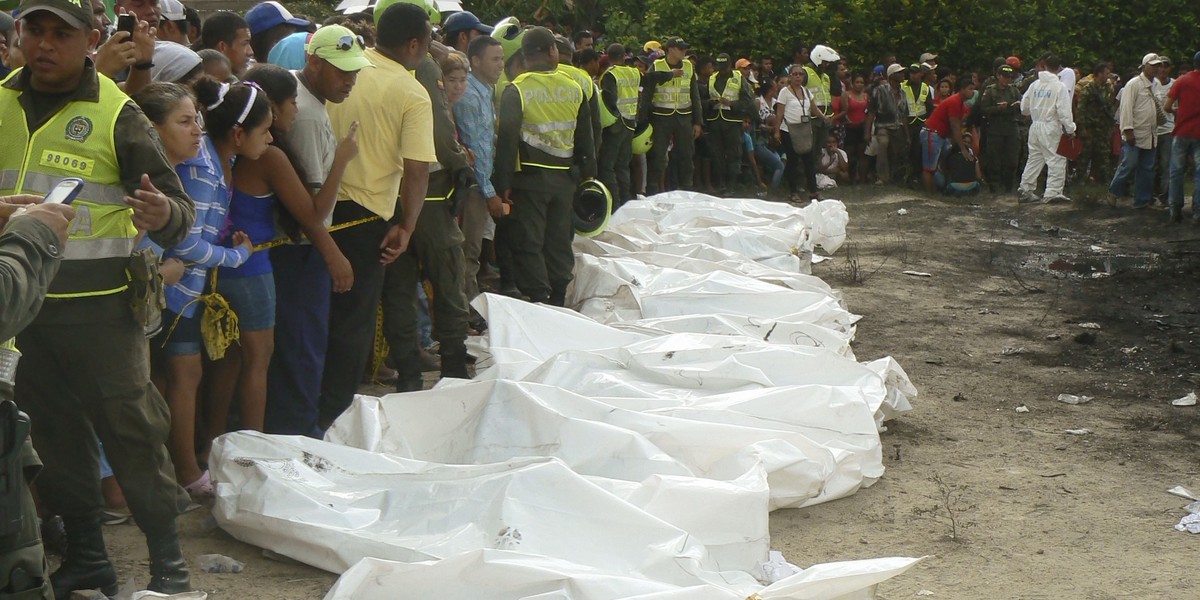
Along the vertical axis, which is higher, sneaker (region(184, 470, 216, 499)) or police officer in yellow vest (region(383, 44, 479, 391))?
police officer in yellow vest (region(383, 44, 479, 391))

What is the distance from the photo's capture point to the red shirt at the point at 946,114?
56.1ft

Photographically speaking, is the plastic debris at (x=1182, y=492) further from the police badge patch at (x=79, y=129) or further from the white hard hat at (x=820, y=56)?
the white hard hat at (x=820, y=56)

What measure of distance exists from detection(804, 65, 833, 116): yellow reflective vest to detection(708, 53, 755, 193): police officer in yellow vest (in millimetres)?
1179

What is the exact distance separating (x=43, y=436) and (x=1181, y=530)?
13.2 feet

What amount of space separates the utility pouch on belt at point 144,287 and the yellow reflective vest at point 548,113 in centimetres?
435

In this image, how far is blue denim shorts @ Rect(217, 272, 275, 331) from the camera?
4.72 metres

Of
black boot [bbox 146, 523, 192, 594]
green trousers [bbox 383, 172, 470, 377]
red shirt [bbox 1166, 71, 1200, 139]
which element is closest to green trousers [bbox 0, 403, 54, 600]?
black boot [bbox 146, 523, 192, 594]

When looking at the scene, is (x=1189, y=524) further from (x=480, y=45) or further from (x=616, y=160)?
(x=616, y=160)

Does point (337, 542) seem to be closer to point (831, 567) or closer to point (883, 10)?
point (831, 567)

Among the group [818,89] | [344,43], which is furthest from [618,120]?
[344,43]

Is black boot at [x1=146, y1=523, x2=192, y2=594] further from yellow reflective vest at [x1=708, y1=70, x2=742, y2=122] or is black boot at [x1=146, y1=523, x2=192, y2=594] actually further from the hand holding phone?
yellow reflective vest at [x1=708, y1=70, x2=742, y2=122]

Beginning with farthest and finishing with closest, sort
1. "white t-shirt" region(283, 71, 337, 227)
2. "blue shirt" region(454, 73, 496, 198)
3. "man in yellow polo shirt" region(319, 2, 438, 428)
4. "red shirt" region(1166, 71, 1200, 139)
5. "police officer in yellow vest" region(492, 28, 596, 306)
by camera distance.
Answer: "red shirt" region(1166, 71, 1200, 139) → "police officer in yellow vest" region(492, 28, 596, 306) → "blue shirt" region(454, 73, 496, 198) → "man in yellow polo shirt" region(319, 2, 438, 428) → "white t-shirt" region(283, 71, 337, 227)

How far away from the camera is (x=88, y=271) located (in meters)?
3.59

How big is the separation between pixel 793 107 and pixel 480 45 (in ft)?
29.3
